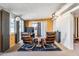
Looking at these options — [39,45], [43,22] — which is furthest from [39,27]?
[39,45]

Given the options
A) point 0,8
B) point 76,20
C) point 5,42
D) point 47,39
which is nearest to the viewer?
point 0,8

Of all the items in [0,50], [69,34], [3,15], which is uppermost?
[3,15]

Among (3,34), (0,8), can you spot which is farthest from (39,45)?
(0,8)

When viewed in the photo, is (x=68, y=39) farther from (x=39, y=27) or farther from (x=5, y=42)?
(x=39, y=27)

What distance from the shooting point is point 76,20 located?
46.3 feet

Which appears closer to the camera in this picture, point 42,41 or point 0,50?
point 0,50

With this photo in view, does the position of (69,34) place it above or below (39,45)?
above

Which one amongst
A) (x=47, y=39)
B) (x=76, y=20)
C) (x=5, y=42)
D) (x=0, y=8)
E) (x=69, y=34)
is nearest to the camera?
(x=0, y=8)

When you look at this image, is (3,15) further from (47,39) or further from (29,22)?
(29,22)

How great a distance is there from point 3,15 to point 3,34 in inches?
35.3

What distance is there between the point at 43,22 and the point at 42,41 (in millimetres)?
7711

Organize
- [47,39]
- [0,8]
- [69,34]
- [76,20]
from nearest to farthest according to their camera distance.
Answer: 1. [0,8]
2. [69,34]
3. [47,39]
4. [76,20]

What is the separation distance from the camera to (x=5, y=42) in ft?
26.3

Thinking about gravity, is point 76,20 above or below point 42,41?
above
